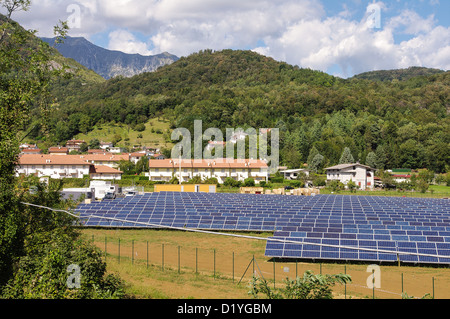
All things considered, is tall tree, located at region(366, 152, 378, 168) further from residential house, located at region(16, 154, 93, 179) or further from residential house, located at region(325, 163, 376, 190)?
residential house, located at region(16, 154, 93, 179)

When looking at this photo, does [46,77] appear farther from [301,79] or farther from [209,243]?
[301,79]

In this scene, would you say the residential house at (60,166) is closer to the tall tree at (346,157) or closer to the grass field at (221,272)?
the grass field at (221,272)

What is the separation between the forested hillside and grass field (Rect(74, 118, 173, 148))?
114 inches

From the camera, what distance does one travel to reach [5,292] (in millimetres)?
11227

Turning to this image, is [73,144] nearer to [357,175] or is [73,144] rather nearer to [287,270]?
[357,175]

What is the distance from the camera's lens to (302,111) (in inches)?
5197

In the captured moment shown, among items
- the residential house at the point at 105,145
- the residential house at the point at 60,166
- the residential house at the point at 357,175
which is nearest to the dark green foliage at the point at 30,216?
the residential house at the point at 60,166

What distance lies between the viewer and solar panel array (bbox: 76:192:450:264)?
22.1 m

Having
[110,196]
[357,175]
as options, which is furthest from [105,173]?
[357,175]

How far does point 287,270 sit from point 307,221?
1219 cm

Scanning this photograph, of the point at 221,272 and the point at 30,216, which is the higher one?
the point at 30,216

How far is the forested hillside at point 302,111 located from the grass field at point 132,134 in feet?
9.50

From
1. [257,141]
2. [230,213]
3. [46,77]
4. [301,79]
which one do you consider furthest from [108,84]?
[46,77]
